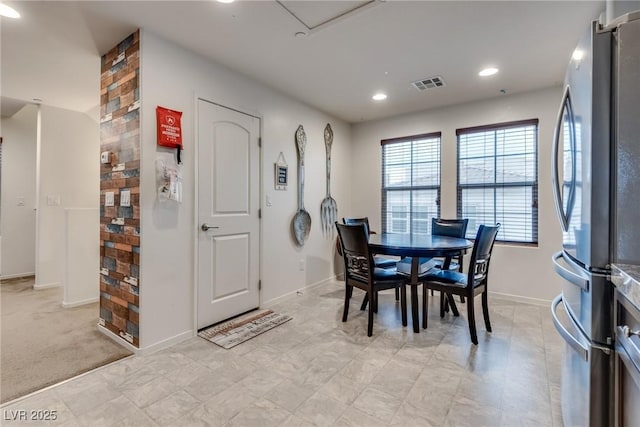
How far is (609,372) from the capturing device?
3.39 ft

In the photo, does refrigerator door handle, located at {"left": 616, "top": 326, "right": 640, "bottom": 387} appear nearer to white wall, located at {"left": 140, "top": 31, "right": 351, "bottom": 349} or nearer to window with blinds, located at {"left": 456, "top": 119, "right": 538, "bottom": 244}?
white wall, located at {"left": 140, "top": 31, "right": 351, "bottom": 349}

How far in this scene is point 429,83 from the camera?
129 inches

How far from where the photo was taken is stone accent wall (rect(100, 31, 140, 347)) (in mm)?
2277

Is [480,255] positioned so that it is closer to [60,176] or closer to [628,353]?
[628,353]

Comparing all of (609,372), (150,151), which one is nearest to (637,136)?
(609,372)

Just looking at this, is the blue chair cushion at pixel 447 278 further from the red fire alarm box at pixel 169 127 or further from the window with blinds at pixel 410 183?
the red fire alarm box at pixel 169 127

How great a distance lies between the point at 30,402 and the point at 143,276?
2.87 feet

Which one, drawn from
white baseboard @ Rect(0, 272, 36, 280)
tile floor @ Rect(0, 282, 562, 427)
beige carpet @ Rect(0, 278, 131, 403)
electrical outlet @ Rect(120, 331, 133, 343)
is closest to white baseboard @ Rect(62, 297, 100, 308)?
beige carpet @ Rect(0, 278, 131, 403)

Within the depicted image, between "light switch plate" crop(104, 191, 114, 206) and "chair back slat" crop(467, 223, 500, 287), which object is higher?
"light switch plate" crop(104, 191, 114, 206)

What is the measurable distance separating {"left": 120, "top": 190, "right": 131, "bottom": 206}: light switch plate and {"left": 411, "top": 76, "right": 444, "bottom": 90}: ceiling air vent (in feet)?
9.79

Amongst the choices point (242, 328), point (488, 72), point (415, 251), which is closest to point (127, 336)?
point (242, 328)

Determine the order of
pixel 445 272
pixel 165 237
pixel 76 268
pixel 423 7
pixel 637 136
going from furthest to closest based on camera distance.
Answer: pixel 76 268
pixel 445 272
pixel 165 237
pixel 423 7
pixel 637 136

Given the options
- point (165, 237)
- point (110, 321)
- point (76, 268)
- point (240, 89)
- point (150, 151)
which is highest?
point (240, 89)

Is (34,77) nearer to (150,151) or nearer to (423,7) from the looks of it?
(150,151)
